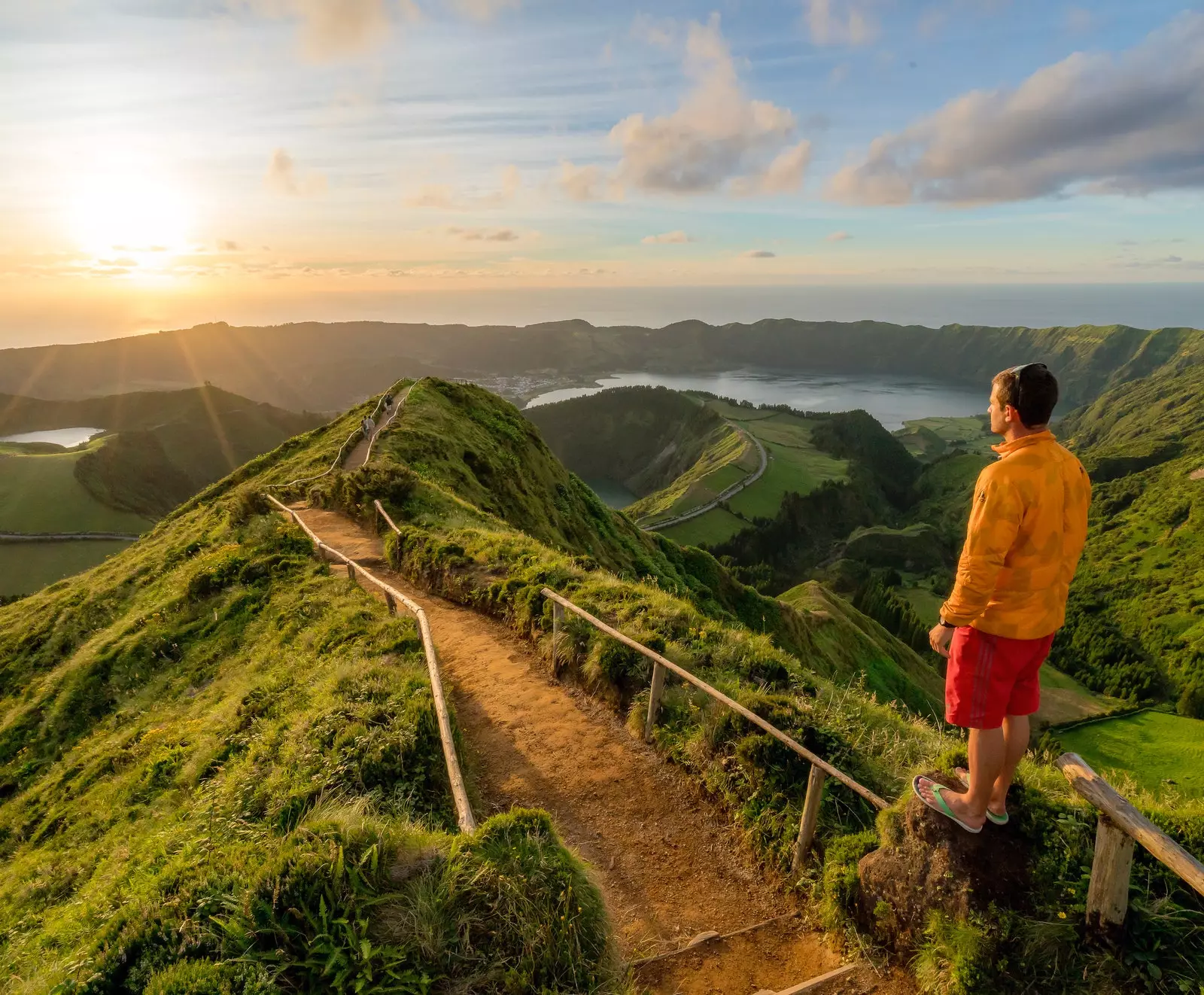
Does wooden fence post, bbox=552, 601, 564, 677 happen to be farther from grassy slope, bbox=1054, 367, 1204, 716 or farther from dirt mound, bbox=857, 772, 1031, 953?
grassy slope, bbox=1054, 367, 1204, 716

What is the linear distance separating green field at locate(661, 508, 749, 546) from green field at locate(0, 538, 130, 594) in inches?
3666

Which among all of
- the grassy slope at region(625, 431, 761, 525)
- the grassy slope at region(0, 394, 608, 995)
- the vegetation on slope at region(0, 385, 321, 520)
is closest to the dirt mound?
the grassy slope at region(0, 394, 608, 995)

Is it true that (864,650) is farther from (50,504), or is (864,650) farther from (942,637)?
(50,504)

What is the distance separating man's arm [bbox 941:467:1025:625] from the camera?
451 centimetres

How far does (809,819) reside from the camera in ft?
21.2

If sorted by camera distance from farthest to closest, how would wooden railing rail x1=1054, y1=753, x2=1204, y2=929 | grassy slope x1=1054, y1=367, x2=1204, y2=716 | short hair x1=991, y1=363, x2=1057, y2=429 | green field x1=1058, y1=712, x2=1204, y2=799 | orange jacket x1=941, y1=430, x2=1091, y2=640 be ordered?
grassy slope x1=1054, y1=367, x2=1204, y2=716 → green field x1=1058, y1=712, x2=1204, y2=799 → short hair x1=991, y1=363, x2=1057, y2=429 → orange jacket x1=941, y1=430, x2=1091, y2=640 → wooden railing rail x1=1054, y1=753, x2=1204, y2=929

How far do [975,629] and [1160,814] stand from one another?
7.95 ft

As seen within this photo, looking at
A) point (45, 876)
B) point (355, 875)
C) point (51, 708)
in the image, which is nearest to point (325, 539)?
point (51, 708)

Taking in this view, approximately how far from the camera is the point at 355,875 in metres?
4.79

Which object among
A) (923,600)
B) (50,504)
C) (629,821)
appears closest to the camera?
(629,821)

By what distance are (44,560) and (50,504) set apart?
28076mm

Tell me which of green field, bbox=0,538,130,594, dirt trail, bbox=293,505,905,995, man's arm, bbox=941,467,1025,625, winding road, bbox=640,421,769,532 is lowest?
winding road, bbox=640,421,769,532

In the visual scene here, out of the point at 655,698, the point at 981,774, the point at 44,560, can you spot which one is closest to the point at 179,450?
the point at 44,560

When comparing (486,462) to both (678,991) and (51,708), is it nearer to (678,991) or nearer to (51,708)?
(51,708)
